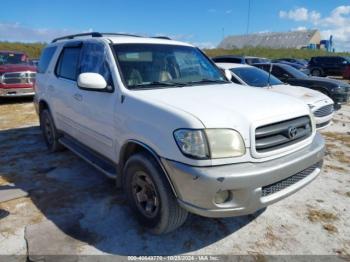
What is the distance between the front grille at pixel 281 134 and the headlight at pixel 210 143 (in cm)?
22

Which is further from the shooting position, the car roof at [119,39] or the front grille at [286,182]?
the car roof at [119,39]

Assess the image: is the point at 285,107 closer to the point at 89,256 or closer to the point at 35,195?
the point at 89,256

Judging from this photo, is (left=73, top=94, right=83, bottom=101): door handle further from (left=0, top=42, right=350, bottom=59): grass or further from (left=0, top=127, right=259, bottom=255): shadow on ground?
(left=0, top=42, right=350, bottom=59): grass

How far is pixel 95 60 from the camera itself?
3908 millimetres

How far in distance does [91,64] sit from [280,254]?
305 centimetres

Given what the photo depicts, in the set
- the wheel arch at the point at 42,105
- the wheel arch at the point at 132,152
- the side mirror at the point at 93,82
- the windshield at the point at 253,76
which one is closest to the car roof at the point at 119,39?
the side mirror at the point at 93,82

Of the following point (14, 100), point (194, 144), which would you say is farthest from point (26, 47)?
point (194, 144)

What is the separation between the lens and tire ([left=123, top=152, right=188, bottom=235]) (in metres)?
2.79

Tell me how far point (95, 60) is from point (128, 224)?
201 centimetres

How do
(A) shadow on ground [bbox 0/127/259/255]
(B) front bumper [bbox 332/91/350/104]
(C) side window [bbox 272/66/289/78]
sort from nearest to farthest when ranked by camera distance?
(A) shadow on ground [bbox 0/127/259/255], (B) front bumper [bbox 332/91/350/104], (C) side window [bbox 272/66/289/78]

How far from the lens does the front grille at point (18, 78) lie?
1113 centimetres

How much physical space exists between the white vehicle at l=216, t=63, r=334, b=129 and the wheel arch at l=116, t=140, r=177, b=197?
333cm

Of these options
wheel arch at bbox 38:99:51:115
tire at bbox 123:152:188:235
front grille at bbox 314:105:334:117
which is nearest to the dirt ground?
tire at bbox 123:152:188:235

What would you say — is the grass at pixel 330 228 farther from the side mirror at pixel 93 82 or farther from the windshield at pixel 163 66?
the side mirror at pixel 93 82
